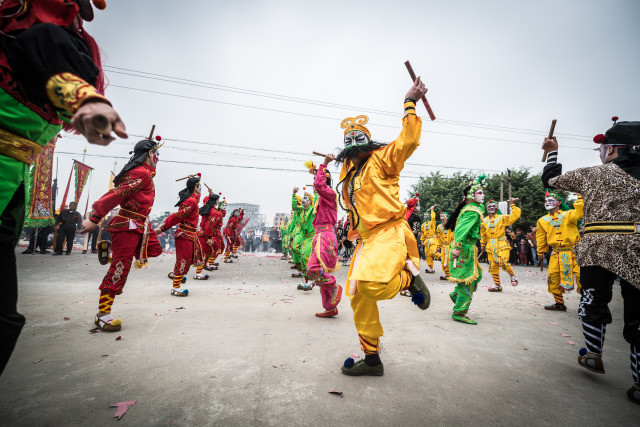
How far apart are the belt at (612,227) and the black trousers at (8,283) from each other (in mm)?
3896

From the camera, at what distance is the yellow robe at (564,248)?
5086 millimetres

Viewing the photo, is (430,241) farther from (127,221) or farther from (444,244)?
(127,221)

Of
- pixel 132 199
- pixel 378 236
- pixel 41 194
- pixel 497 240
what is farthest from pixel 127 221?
pixel 41 194

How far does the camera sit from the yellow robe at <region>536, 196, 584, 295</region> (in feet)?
16.7

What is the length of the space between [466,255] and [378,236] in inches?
107

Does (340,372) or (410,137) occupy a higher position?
(410,137)

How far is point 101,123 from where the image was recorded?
1118 mm

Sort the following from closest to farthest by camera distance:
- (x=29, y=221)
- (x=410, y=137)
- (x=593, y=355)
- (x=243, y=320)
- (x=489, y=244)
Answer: (x=410, y=137)
(x=593, y=355)
(x=243, y=320)
(x=489, y=244)
(x=29, y=221)

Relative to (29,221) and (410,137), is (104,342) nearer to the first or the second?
(410,137)

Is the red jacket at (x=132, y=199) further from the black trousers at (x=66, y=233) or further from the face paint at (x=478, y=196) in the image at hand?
the black trousers at (x=66, y=233)

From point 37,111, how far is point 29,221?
11.9 meters

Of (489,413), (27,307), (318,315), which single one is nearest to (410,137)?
(489,413)

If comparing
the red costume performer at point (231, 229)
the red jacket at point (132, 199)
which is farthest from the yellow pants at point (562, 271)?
the red costume performer at point (231, 229)

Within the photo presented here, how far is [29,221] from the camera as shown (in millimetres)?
9594
